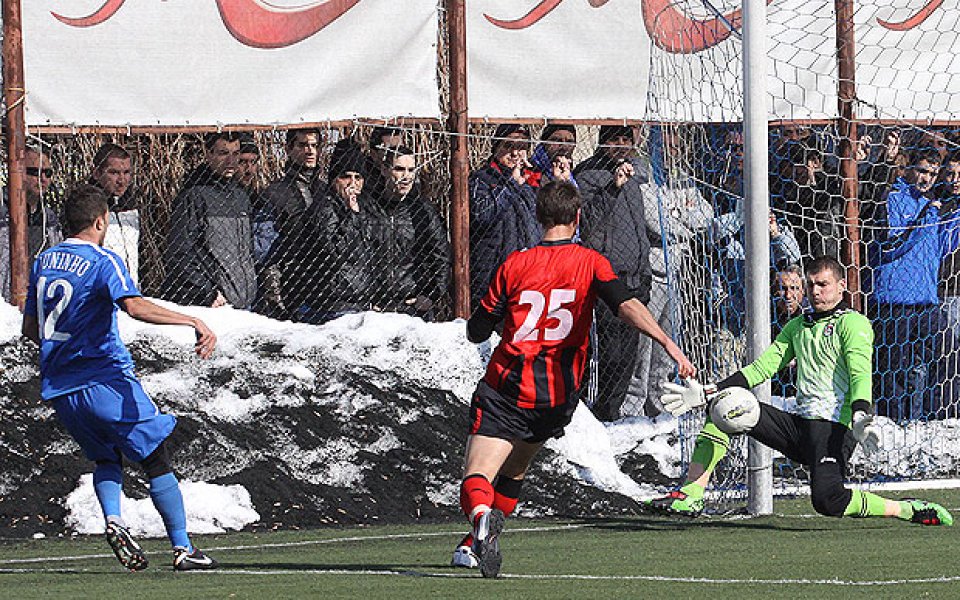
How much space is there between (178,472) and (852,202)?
17.7 ft

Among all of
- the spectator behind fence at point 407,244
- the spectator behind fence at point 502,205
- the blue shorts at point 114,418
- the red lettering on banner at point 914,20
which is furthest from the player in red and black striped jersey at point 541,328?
the red lettering on banner at point 914,20

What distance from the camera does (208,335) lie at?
26.7 ft

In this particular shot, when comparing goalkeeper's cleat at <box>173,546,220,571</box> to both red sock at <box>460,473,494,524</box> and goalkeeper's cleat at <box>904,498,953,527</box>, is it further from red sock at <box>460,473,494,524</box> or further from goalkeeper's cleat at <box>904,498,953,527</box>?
goalkeeper's cleat at <box>904,498,953,527</box>

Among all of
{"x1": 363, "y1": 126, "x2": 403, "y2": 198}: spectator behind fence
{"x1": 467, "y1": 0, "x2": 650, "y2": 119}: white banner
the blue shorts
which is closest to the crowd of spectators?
{"x1": 363, "y1": 126, "x2": 403, "y2": 198}: spectator behind fence

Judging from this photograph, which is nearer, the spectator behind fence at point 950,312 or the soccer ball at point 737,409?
the soccer ball at point 737,409

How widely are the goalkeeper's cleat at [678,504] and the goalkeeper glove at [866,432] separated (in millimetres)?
1101

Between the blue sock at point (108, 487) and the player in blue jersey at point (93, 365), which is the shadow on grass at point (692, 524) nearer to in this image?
the player in blue jersey at point (93, 365)

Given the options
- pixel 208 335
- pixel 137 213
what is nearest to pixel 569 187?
pixel 208 335

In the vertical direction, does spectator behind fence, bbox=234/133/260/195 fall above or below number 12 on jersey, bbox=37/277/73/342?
above

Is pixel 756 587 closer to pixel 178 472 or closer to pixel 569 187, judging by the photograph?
pixel 569 187

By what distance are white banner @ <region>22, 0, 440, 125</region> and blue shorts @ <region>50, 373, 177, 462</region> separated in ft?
15.2

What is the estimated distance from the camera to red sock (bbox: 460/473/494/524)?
8.05 metres

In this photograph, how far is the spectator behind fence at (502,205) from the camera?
13.5 meters

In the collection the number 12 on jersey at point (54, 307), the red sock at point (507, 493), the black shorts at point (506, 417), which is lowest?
the red sock at point (507, 493)
